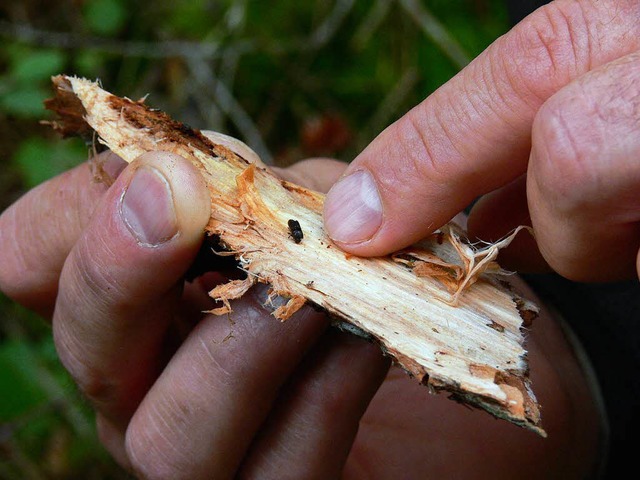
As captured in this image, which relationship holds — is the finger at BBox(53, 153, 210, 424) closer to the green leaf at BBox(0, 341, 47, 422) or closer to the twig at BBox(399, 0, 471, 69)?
the green leaf at BBox(0, 341, 47, 422)

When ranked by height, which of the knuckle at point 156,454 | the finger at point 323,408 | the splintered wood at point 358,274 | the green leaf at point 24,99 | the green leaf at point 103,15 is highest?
the green leaf at point 103,15

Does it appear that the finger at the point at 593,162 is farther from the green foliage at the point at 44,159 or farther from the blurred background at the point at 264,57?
the green foliage at the point at 44,159

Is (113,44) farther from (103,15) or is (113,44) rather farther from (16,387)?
(16,387)

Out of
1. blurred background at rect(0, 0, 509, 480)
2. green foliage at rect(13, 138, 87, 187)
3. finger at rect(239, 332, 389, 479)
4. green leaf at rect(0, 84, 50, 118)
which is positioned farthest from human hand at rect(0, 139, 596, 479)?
blurred background at rect(0, 0, 509, 480)

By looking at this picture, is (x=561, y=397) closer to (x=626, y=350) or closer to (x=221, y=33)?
(x=626, y=350)

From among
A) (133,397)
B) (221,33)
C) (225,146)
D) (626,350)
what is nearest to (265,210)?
(225,146)

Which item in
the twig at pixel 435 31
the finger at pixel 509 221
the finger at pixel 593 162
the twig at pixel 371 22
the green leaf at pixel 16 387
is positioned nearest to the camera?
the finger at pixel 593 162

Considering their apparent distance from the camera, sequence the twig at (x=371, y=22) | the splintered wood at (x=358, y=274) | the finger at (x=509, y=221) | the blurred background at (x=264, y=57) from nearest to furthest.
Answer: the splintered wood at (x=358, y=274) → the finger at (x=509, y=221) → the blurred background at (x=264, y=57) → the twig at (x=371, y=22)

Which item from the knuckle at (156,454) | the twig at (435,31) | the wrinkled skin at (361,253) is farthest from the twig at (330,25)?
the knuckle at (156,454)

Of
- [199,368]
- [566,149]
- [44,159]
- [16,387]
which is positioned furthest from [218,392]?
[44,159]
